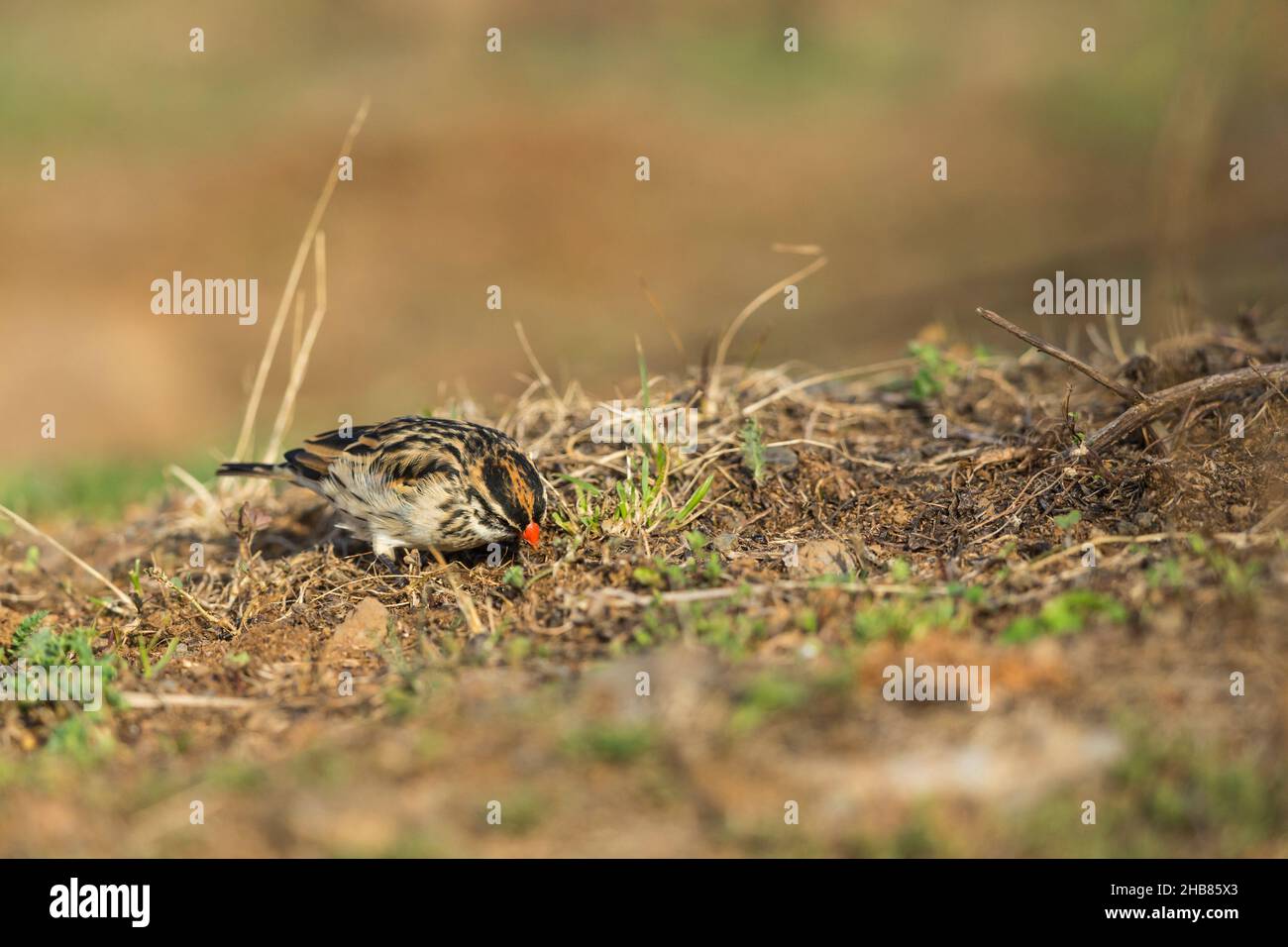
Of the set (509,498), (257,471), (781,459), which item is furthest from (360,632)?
(781,459)

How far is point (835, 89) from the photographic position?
29984 millimetres

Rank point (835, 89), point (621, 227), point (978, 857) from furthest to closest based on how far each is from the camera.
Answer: point (835, 89), point (621, 227), point (978, 857)

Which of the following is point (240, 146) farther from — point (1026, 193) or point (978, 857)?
point (978, 857)

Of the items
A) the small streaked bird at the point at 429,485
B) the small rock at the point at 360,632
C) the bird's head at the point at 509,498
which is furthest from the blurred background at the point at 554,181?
the small rock at the point at 360,632

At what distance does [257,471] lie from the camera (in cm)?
794

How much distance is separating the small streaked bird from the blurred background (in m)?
11.7

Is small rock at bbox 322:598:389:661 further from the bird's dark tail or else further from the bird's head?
the bird's dark tail

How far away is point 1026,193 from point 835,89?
5.29m

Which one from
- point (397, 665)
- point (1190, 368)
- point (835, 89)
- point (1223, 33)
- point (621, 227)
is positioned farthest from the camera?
point (835, 89)

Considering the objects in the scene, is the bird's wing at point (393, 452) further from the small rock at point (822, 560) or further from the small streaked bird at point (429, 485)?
the small rock at point (822, 560)

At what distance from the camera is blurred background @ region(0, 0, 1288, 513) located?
23.0m

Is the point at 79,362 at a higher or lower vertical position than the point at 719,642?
higher

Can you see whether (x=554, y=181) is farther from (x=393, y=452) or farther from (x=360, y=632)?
(x=360, y=632)
